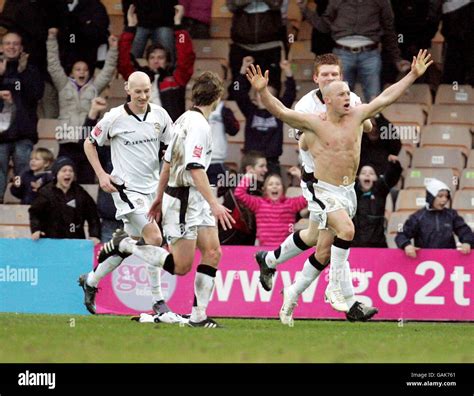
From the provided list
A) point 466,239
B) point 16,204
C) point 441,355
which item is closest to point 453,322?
point 466,239

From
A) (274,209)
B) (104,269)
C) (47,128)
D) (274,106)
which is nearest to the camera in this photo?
(274,106)

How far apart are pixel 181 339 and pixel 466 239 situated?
5.42 meters

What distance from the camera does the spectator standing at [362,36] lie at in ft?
63.0

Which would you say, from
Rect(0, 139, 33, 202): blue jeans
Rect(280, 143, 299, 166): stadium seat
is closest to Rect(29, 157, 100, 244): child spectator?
Rect(0, 139, 33, 202): blue jeans

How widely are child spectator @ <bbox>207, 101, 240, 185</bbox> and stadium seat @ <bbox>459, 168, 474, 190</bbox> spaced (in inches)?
123

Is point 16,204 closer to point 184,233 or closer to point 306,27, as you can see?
point 306,27

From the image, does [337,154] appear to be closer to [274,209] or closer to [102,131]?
[102,131]

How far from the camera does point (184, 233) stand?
13.2 m

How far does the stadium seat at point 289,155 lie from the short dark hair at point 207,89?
21.8 feet

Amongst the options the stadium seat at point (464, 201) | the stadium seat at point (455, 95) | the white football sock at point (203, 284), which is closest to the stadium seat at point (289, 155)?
the stadium seat at point (464, 201)

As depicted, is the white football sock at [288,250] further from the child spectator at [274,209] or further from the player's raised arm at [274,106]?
the child spectator at [274,209]

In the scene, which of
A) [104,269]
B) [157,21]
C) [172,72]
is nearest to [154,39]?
[157,21]

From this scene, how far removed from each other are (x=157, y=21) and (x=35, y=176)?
113 inches

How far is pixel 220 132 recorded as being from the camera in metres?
19.0
